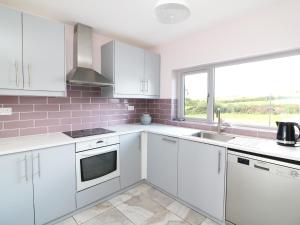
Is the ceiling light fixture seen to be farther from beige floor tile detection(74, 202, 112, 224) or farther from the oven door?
beige floor tile detection(74, 202, 112, 224)

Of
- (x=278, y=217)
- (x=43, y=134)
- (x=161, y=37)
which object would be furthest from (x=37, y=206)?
(x=161, y=37)

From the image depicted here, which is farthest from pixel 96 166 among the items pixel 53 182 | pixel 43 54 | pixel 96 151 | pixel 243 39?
pixel 243 39

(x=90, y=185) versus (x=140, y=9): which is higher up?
(x=140, y=9)

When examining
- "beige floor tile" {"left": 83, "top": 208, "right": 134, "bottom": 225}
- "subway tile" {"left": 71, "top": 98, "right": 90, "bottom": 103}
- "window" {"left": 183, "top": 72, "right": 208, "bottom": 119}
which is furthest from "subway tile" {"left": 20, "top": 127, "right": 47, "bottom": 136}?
"window" {"left": 183, "top": 72, "right": 208, "bottom": 119}

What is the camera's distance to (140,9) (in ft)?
5.74

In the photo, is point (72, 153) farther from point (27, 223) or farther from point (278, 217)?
point (278, 217)

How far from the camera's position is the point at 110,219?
5.73 ft

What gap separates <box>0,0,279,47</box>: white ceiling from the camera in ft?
5.36

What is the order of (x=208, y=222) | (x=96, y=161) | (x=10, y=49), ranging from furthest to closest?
1. (x=96, y=161)
2. (x=208, y=222)
3. (x=10, y=49)

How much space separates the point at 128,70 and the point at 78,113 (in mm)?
950

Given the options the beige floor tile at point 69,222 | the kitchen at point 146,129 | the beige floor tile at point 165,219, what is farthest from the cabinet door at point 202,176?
the beige floor tile at point 69,222

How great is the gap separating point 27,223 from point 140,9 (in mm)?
2364

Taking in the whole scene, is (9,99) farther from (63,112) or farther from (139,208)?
(139,208)

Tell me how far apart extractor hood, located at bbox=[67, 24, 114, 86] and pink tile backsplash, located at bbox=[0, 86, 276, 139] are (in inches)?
13.2
